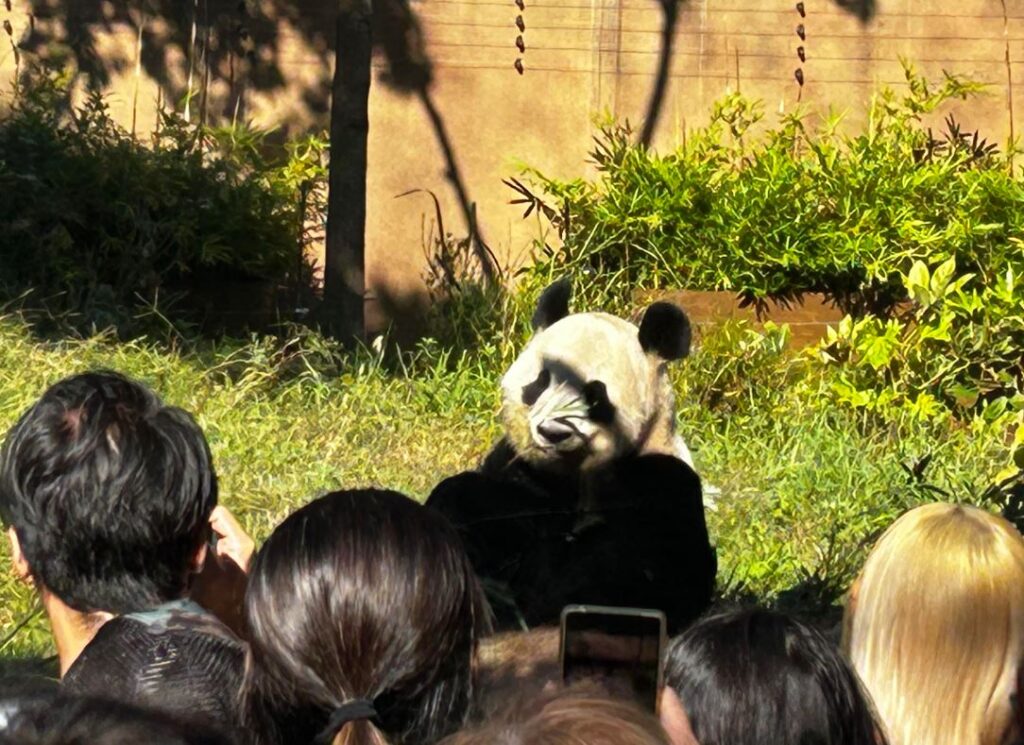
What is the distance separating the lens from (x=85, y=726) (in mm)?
1579

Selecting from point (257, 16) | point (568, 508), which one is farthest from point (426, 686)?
point (257, 16)

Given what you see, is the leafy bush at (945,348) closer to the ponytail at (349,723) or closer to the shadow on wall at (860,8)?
the shadow on wall at (860,8)

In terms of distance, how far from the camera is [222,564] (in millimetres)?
2994

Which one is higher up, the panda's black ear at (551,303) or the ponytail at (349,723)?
the panda's black ear at (551,303)

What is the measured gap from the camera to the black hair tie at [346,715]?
2.03m

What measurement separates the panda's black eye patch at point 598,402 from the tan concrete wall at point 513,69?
5.50 meters

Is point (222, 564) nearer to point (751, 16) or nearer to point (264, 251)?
point (264, 251)

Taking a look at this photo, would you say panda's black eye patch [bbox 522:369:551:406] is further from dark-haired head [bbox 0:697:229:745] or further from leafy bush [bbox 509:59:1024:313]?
leafy bush [bbox 509:59:1024:313]

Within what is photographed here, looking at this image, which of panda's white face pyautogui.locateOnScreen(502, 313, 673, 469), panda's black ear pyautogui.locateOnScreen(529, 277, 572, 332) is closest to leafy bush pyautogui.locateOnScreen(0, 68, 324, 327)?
panda's black ear pyautogui.locateOnScreen(529, 277, 572, 332)

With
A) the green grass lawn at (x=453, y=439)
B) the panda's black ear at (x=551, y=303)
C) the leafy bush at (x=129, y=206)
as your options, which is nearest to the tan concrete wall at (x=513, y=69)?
the leafy bush at (x=129, y=206)

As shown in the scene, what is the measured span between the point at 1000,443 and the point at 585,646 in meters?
6.05

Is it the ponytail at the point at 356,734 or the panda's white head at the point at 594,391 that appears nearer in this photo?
the ponytail at the point at 356,734

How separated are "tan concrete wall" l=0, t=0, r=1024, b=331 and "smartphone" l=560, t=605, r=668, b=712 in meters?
7.36

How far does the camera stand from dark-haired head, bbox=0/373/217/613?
94.7 inches
